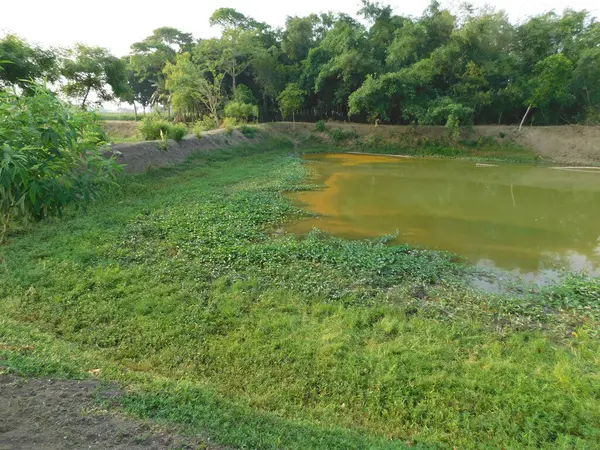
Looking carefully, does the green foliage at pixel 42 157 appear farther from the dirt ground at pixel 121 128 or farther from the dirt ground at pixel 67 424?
the dirt ground at pixel 121 128

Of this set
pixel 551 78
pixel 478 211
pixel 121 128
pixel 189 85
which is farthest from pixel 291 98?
pixel 478 211

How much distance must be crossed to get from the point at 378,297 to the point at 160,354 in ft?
11.3

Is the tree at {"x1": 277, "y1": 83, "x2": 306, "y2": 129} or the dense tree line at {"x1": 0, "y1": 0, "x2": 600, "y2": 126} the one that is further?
the tree at {"x1": 277, "y1": 83, "x2": 306, "y2": 129}

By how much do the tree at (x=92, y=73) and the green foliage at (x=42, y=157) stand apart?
21.0m

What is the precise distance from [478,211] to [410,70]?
1597cm

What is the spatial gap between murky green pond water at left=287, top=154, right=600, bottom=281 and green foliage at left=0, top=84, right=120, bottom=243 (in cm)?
697

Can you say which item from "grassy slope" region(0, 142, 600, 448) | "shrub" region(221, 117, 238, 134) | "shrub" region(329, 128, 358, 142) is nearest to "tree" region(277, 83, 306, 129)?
"shrub" region(329, 128, 358, 142)

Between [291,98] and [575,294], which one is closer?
[575,294]

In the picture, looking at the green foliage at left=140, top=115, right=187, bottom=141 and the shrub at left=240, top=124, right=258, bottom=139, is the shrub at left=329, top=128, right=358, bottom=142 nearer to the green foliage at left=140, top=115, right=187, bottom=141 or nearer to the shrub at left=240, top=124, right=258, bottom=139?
the shrub at left=240, top=124, right=258, bottom=139

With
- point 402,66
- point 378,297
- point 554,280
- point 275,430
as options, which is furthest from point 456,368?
point 402,66

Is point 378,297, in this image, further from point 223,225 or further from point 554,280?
point 223,225

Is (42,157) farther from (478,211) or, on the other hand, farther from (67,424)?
(478,211)

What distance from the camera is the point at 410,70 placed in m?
24.3

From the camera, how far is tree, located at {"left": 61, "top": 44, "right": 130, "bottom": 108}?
20.1 meters
